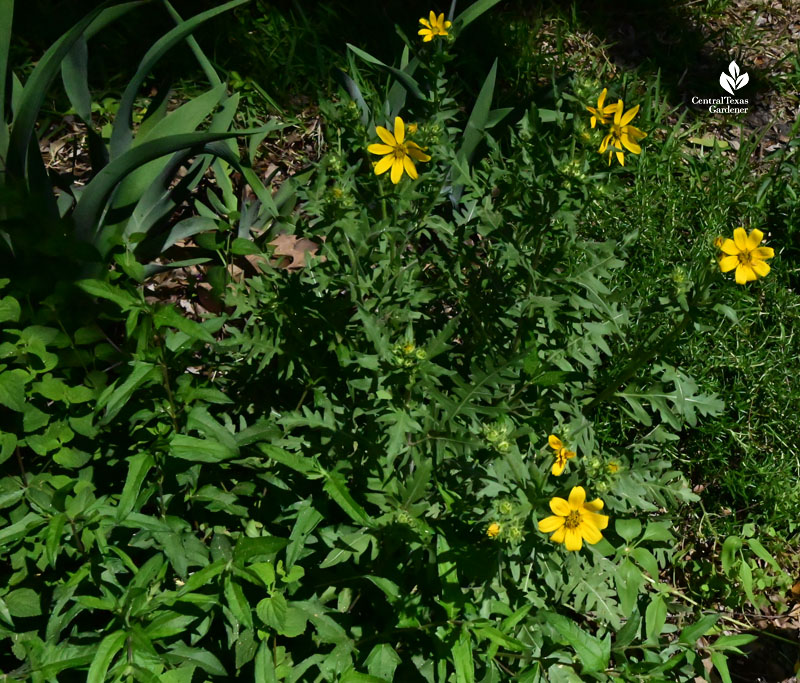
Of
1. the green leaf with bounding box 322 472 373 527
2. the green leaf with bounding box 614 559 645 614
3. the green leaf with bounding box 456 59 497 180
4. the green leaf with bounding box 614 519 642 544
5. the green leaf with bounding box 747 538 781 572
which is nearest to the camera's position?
the green leaf with bounding box 322 472 373 527

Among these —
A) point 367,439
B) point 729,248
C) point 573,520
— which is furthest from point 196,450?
point 729,248

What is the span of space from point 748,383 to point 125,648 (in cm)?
227

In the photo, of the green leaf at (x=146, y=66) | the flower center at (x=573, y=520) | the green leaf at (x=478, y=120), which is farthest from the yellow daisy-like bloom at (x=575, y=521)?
the green leaf at (x=146, y=66)

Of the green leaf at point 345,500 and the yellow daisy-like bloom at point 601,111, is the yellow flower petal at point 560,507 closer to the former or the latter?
the green leaf at point 345,500

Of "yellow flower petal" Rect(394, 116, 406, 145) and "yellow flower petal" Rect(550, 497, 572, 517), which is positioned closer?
"yellow flower petal" Rect(550, 497, 572, 517)

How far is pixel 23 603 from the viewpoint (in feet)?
6.08

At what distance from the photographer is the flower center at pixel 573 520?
1591 mm

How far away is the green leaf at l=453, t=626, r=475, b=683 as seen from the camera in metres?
1.60

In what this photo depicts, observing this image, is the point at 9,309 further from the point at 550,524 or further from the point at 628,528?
the point at 628,528

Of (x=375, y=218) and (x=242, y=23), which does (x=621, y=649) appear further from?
(x=242, y=23)

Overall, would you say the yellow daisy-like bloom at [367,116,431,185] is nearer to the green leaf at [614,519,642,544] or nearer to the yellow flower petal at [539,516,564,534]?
the yellow flower petal at [539,516,564,534]

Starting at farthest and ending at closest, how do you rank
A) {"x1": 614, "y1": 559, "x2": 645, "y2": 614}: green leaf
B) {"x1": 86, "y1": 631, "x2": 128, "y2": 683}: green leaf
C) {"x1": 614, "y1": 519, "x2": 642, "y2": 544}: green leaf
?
{"x1": 614, "y1": 519, "x2": 642, "y2": 544}: green leaf
{"x1": 614, "y1": 559, "x2": 645, "y2": 614}: green leaf
{"x1": 86, "y1": 631, "x2": 128, "y2": 683}: green leaf

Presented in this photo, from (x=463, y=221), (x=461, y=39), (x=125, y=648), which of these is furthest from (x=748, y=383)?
(x=125, y=648)

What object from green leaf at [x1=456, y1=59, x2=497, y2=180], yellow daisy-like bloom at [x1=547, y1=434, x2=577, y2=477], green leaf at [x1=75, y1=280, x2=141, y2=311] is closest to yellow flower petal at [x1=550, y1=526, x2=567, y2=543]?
yellow daisy-like bloom at [x1=547, y1=434, x2=577, y2=477]
